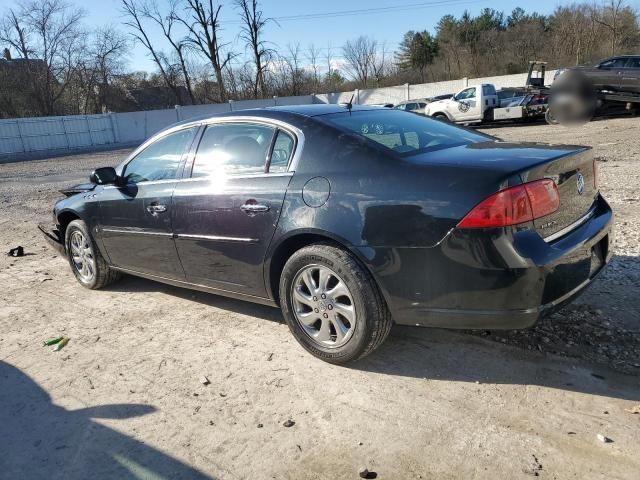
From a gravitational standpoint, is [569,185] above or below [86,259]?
above

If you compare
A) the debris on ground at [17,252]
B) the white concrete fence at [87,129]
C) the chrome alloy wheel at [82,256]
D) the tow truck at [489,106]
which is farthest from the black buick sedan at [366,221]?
the white concrete fence at [87,129]

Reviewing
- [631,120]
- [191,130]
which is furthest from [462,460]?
[631,120]

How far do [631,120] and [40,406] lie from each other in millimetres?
20020

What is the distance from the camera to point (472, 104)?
73.0ft

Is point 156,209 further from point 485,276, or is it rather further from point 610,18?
point 610,18

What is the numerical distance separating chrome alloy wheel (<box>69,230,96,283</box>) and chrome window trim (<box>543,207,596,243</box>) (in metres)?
4.05

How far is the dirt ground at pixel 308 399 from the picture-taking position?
2.37 m

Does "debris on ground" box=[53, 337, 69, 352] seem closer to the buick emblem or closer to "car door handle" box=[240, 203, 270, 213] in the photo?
"car door handle" box=[240, 203, 270, 213]

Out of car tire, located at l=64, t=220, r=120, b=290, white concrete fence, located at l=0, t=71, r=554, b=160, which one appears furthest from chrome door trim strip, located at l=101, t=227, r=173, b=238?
white concrete fence, located at l=0, t=71, r=554, b=160

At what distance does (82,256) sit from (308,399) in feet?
10.7

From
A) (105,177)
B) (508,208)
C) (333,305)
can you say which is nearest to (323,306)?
(333,305)

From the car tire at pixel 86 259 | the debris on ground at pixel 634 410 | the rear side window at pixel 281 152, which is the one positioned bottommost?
the debris on ground at pixel 634 410

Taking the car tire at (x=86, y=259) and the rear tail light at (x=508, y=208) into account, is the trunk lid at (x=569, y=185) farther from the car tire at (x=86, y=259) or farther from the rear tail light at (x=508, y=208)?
the car tire at (x=86, y=259)

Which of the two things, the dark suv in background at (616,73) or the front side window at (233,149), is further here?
the dark suv in background at (616,73)
